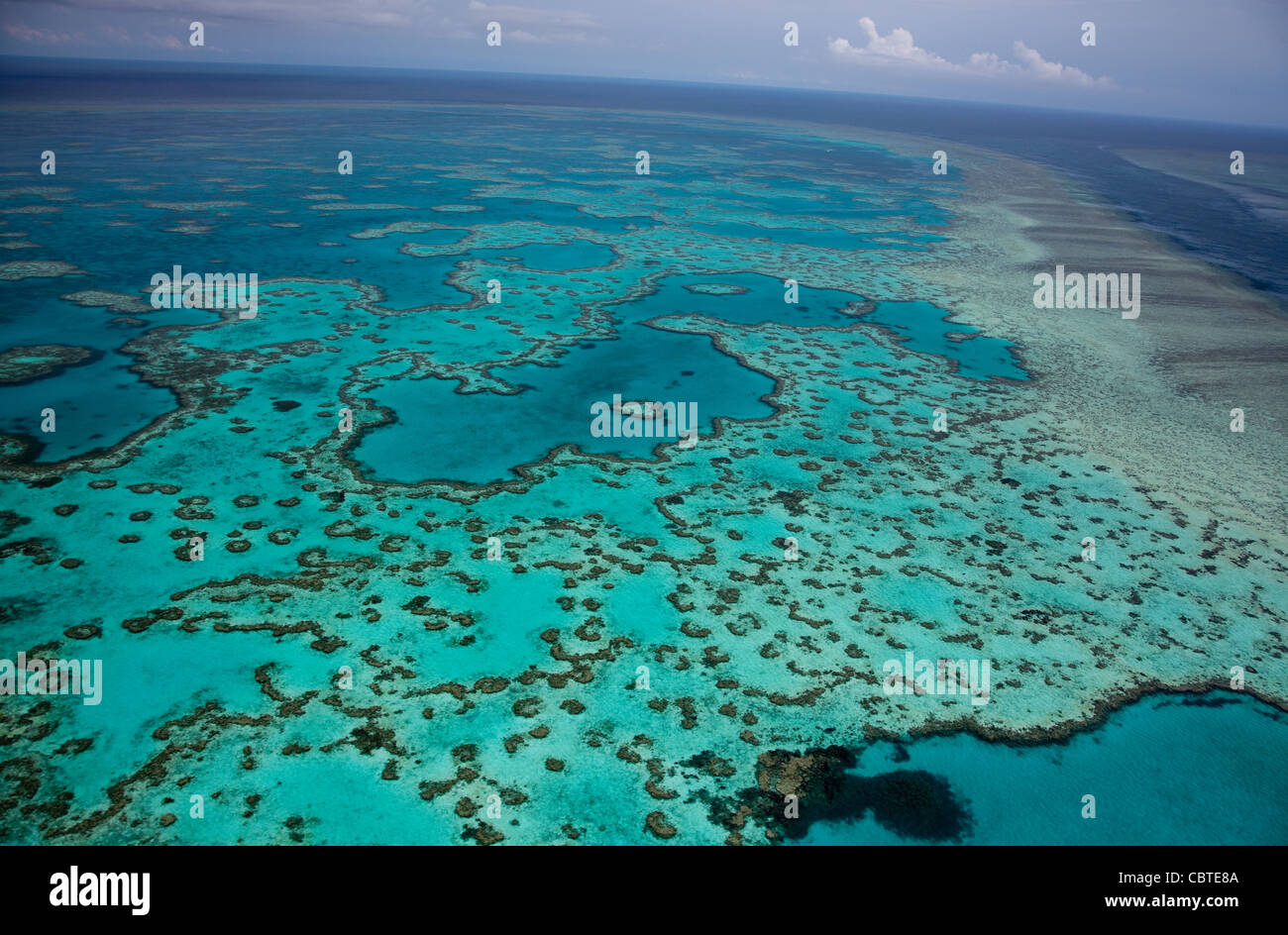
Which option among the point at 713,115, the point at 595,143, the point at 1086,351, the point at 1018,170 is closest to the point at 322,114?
the point at 595,143

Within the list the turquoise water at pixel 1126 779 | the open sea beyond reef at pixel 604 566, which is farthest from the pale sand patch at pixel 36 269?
the turquoise water at pixel 1126 779

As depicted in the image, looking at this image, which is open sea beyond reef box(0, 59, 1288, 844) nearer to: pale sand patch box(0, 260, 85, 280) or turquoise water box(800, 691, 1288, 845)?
turquoise water box(800, 691, 1288, 845)

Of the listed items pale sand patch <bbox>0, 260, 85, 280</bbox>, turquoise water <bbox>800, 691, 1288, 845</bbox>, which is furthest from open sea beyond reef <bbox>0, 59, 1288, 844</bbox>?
pale sand patch <bbox>0, 260, 85, 280</bbox>

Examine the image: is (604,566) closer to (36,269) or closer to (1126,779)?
(1126,779)

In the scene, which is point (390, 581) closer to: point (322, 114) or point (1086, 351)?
point (1086, 351)

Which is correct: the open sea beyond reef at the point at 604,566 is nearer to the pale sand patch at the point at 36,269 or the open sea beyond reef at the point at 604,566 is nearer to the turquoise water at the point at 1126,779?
the turquoise water at the point at 1126,779

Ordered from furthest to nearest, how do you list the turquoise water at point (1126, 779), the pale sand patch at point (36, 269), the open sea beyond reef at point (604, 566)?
the pale sand patch at point (36, 269) → the open sea beyond reef at point (604, 566) → the turquoise water at point (1126, 779)

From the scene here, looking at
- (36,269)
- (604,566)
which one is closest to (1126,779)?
(604,566)
